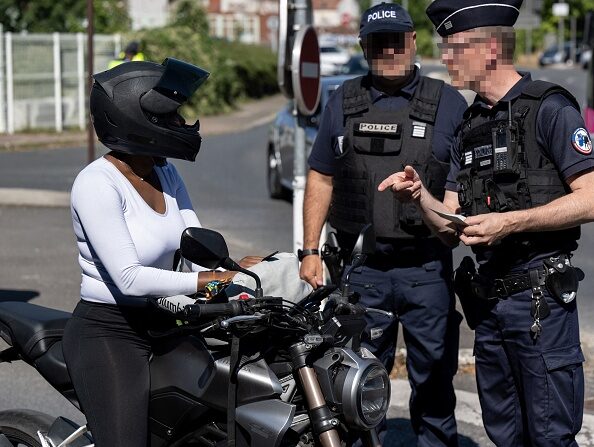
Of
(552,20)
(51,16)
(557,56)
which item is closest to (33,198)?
(51,16)

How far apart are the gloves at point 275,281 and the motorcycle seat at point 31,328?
0.75 metres

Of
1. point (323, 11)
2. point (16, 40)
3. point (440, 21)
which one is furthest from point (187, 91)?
point (323, 11)

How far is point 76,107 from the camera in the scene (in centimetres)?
2603

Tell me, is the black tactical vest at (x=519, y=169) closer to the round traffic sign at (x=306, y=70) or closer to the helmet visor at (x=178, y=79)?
the helmet visor at (x=178, y=79)

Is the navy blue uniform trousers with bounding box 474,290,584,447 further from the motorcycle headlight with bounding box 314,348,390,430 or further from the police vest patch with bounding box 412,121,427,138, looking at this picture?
the police vest patch with bounding box 412,121,427,138

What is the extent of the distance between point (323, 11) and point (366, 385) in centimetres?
10060

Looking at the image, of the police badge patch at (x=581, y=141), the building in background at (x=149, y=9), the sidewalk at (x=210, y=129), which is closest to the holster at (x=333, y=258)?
the police badge patch at (x=581, y=141)

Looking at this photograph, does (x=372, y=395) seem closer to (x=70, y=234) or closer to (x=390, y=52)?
(x=390, y=52)

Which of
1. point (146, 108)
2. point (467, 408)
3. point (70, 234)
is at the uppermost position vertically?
point (146, 108)

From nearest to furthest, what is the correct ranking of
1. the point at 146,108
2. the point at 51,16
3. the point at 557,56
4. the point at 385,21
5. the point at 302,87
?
the point at 146,108
the point at 385,21
the point at 302,87
the point at 51,16
the point at 557,56

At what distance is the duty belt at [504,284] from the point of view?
3.97 m

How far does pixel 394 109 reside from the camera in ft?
16.4

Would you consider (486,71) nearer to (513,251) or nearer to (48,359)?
(513,251)

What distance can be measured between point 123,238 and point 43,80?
22222 millimetres
